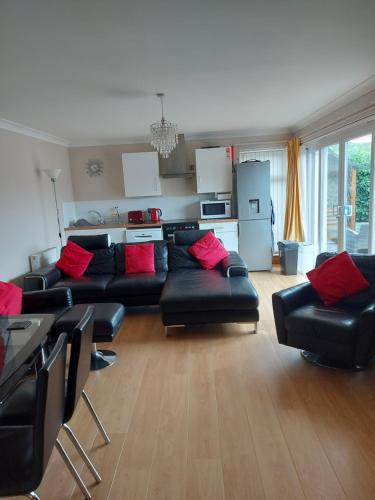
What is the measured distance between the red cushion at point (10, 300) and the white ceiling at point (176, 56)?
5.59 ft

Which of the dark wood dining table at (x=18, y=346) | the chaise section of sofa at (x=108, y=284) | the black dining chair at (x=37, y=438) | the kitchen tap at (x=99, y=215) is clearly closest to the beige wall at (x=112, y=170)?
the kitchen tap at (x=99, y=215)

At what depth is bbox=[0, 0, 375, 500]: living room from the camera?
68.5 inches

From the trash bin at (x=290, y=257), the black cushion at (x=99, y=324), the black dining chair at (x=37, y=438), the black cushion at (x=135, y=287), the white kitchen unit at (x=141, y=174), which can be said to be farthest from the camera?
the white kitchen unit at (x=141, y=174)

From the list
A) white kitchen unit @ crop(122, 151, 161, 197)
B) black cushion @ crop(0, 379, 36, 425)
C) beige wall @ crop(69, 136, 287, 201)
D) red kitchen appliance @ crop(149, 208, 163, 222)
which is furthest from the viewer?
beige wall @ crop(69, 136, 287, 201)

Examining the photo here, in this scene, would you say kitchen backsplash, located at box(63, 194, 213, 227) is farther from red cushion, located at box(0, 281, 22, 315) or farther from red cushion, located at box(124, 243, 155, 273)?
red cushion, located at box(0, 281, 22, 315)

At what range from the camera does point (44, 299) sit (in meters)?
3.02

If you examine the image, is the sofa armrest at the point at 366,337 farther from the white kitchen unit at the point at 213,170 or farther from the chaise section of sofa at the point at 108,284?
the white kitchen unit at the point at 213,170

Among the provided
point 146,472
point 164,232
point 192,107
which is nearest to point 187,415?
point 146,472

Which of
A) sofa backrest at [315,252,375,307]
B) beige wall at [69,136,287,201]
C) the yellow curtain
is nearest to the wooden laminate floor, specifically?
sofa backrest at [315,252,375,307]

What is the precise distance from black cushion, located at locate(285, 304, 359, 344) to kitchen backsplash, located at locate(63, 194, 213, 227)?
371 cm

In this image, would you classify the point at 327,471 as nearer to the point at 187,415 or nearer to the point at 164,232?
the point at 187,415

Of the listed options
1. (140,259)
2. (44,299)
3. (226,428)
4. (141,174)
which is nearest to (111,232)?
(141,174)

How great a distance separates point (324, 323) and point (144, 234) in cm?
367

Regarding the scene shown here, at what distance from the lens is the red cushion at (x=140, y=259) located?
4117 mm
